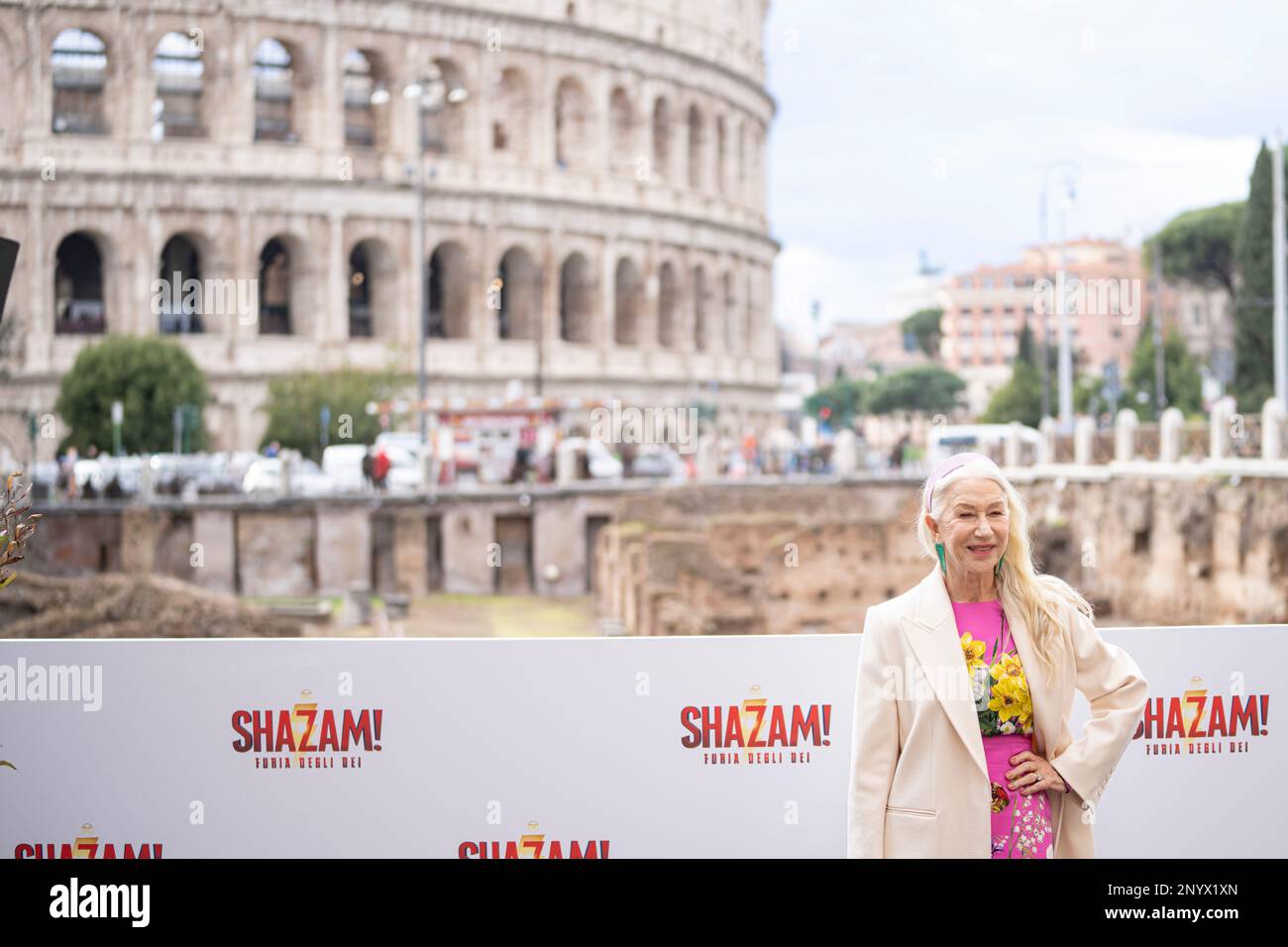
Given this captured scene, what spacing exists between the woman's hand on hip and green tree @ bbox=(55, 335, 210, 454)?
115ft

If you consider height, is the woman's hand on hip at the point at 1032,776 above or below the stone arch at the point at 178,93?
below

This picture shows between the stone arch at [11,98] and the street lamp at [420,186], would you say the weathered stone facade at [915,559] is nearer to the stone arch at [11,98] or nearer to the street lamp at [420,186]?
the street lamp at [420,186]

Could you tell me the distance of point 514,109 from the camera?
4981 cm

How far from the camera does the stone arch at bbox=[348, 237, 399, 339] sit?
155 ft

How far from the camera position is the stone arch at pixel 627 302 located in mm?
52219

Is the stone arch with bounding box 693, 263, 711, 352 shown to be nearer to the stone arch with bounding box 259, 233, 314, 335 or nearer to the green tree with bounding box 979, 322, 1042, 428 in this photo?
the green tree with bounding box 979, 322, 1042, 428

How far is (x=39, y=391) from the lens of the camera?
42.2 metres

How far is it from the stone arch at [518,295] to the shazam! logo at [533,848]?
43.5 m

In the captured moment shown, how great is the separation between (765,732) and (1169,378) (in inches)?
1881

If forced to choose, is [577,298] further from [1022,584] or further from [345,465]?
[1022,584]

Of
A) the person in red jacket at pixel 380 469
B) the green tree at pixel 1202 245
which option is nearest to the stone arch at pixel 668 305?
the green tree at pixel 1202 245

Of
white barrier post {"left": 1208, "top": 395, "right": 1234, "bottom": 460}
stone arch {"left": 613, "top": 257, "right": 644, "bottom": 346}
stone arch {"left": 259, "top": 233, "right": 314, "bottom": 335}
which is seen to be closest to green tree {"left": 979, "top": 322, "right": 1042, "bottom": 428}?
stone arch {"left": 613, "top": 257, "right": 644, "bottom": 346}
